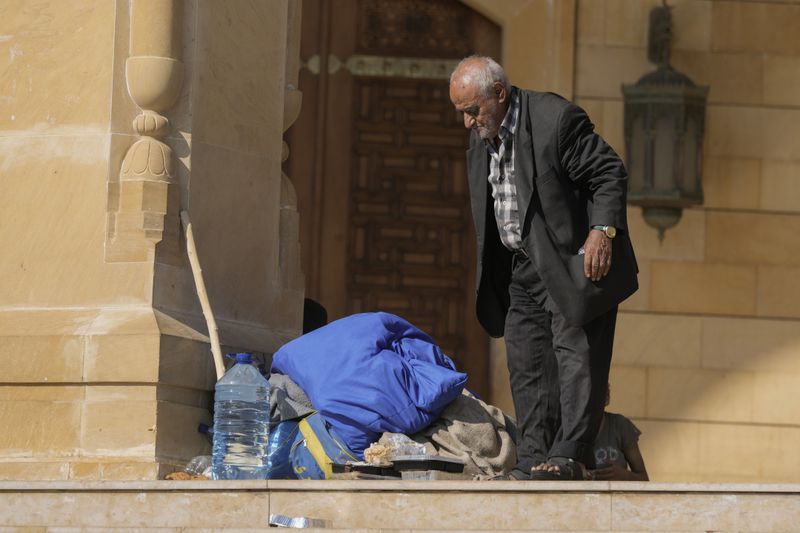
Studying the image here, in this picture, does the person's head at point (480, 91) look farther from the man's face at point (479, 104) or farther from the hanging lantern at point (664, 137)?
the hanging lantern at point (664, 137)

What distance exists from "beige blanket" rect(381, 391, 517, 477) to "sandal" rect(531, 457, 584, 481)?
2.86 feet

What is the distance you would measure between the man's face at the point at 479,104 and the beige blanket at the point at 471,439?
1467 mm

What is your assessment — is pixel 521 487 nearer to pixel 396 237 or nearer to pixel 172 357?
pixel 172 357

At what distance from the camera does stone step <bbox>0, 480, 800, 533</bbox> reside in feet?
20.7

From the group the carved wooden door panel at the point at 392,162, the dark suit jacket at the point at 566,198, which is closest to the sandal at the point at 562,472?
the dark suit jacket at the point at 566,198

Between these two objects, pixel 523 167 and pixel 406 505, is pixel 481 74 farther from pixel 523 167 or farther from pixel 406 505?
pixel 406 505

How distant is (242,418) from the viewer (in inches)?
316

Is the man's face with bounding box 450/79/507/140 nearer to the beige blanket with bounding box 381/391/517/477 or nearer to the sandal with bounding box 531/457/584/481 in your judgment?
the sandal with bounding box 531/457/584/481

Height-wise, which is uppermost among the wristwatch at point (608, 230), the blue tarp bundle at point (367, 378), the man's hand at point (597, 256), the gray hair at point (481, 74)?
the gray hair at point (481, 74)

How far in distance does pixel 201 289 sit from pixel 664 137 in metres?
4.24

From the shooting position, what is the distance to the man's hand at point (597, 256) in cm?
715

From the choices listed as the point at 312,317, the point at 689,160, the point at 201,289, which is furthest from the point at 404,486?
the point at 689,160

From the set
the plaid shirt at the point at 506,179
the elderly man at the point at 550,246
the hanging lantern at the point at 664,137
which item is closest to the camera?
the elderly man at the point at 550,246

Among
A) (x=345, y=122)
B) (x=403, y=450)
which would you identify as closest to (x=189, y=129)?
(x=403, y=450)
